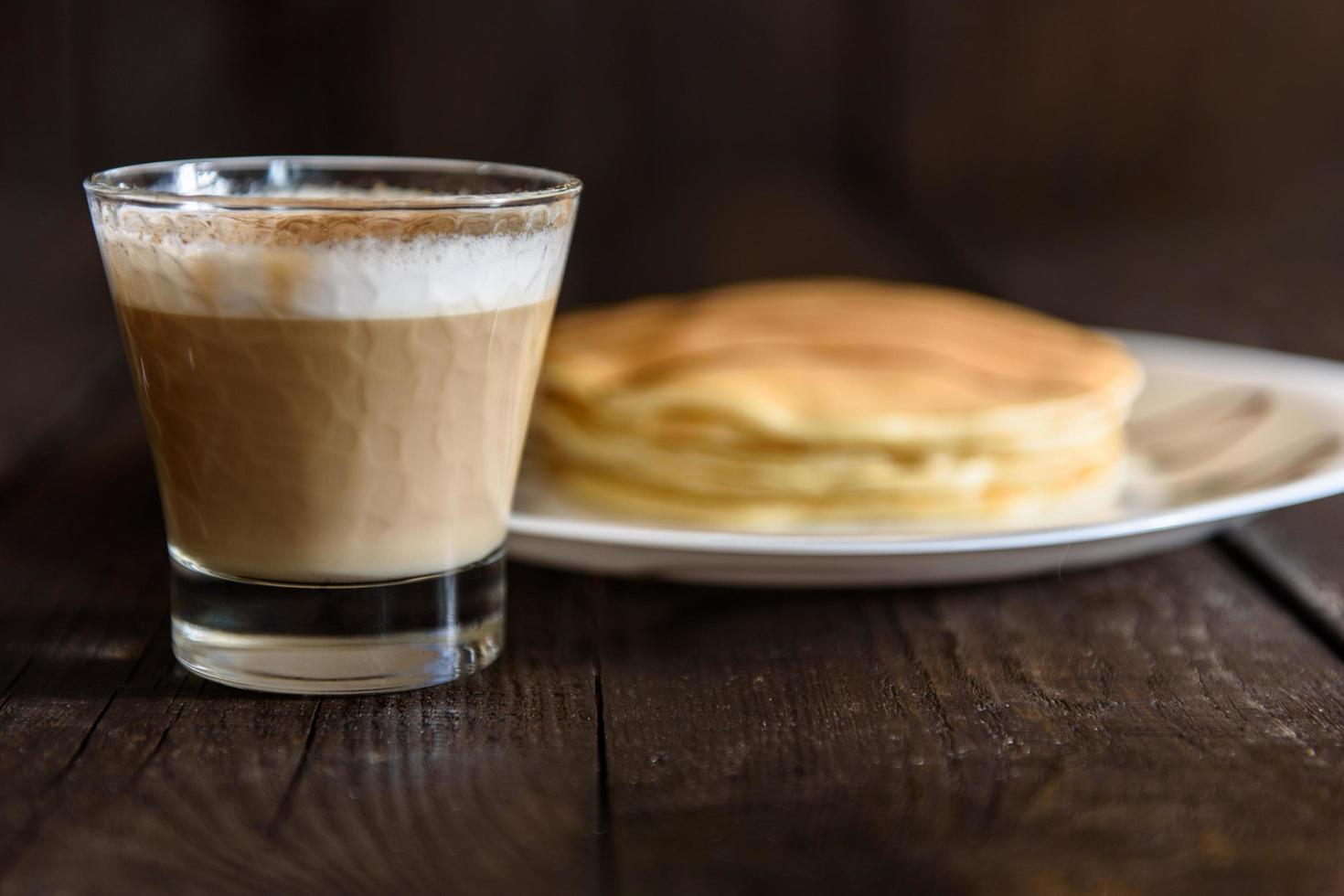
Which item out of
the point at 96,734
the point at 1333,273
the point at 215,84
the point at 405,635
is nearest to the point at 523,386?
the point at 405,635

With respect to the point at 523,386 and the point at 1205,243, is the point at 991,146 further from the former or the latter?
the point at 523,386

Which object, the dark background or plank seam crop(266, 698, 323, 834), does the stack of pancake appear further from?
plank seam crop(266, 698, 323, 834)

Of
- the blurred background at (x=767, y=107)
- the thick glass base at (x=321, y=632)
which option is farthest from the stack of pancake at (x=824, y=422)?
the blurred background at (x=767, y=107)

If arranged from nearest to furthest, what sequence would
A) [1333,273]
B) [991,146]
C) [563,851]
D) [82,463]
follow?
1. [563,851]
2. [82,463]
3. [1333,273]
4. [991,146]

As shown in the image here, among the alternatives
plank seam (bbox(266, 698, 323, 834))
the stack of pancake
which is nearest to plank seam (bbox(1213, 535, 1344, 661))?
the stack of pancake

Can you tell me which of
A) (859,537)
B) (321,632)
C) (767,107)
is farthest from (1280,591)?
(767,107)

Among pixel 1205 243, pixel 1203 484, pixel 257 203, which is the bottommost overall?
pixel 1205 243
